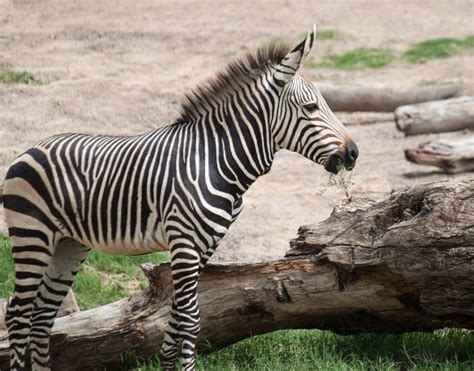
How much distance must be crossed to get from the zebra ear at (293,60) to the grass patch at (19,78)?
366 inches

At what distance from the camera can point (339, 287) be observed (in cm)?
621

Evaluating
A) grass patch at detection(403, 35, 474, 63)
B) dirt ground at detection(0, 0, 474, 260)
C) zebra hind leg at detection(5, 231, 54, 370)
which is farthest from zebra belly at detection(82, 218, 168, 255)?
grass patch at detection(403, 35, 474, 63)

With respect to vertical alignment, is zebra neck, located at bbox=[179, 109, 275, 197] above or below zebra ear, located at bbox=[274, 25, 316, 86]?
below

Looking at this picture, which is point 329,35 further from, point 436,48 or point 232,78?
point 232,78

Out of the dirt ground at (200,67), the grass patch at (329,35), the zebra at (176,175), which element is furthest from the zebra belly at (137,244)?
the grass patch at (329,35)

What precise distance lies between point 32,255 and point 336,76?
436 inches

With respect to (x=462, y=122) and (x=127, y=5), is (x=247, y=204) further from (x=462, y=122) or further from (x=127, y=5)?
(x=127, y=5)

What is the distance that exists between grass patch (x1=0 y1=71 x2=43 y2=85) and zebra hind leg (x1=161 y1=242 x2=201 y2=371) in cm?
938

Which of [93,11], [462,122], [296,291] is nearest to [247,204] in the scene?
[462,122]

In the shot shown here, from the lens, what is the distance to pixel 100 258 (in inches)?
357

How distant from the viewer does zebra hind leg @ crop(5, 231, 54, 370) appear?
598 centimetres

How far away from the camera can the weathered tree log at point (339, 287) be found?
5.84 metres

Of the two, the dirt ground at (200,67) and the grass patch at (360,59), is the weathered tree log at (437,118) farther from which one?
the grass patch at (360,59)

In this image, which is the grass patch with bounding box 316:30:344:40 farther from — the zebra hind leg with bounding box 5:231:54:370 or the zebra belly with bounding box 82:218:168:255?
the zebra hind leg with bounding box 5:231:54:370
